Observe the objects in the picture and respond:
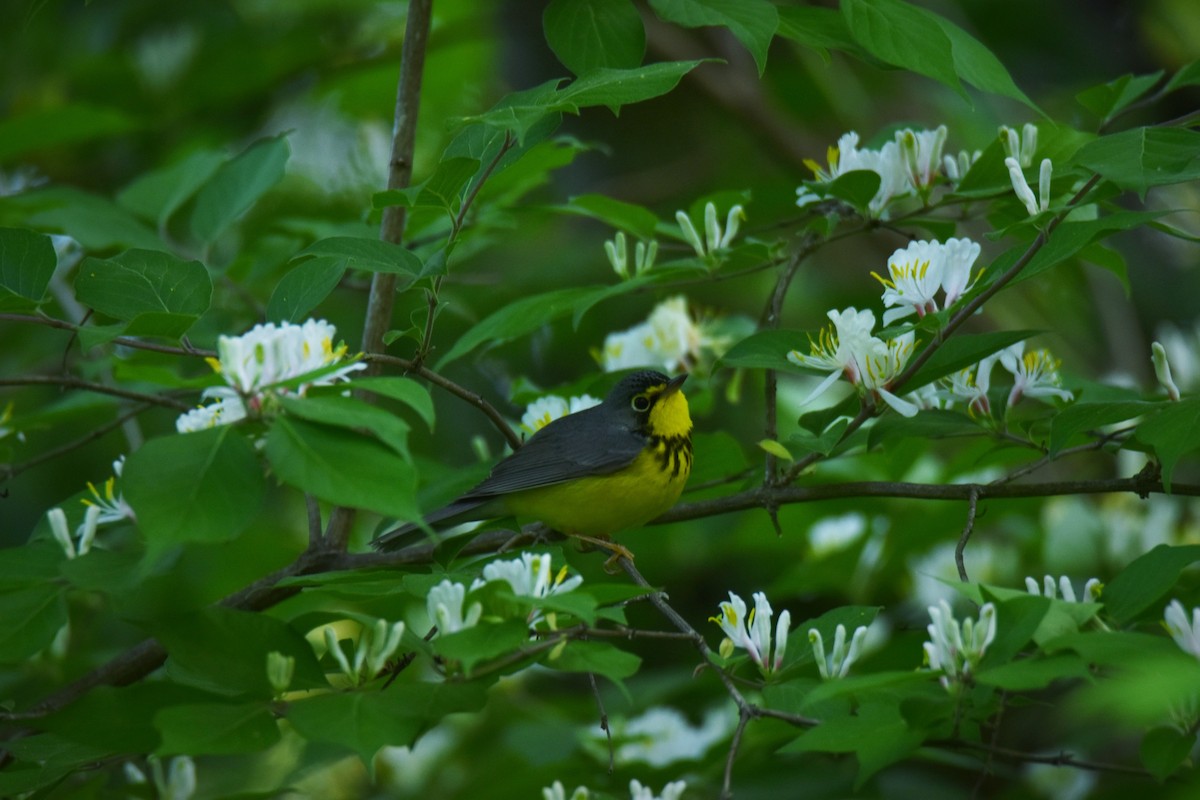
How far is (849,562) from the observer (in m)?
3.94

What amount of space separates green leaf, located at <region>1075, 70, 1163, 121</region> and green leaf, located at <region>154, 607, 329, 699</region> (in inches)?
89.1

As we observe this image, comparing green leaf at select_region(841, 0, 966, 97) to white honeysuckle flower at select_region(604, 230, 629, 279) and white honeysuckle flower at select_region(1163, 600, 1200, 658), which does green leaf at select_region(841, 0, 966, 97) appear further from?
white honeysuckle flower at select_region(1163, 600, 1200, 658)

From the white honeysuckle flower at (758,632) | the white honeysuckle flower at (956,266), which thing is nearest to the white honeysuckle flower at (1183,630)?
the white honeysuckle flower at (758,632)

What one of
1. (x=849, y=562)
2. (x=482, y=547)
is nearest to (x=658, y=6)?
(x=482, y=547)

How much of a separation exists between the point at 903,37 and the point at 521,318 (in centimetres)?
113

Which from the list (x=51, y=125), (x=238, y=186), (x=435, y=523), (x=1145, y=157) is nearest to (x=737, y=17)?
(x=1145, y=157)

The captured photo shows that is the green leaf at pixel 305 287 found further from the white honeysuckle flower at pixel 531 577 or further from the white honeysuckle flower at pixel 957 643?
the white honeysuckle flower at pixel 957 643

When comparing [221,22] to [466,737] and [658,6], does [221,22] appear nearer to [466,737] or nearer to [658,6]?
[466,737]

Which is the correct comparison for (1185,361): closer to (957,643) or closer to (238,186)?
(957,643)

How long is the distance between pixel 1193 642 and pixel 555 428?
1.83 m

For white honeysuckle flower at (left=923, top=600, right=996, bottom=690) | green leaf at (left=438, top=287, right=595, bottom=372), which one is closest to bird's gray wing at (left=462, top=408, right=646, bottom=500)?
green leaf at (left=438, top=287, right=595, bottom=372)

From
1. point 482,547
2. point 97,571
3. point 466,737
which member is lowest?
point 466,737

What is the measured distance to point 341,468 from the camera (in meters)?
1.84

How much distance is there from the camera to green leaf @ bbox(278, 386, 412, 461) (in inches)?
71.6
